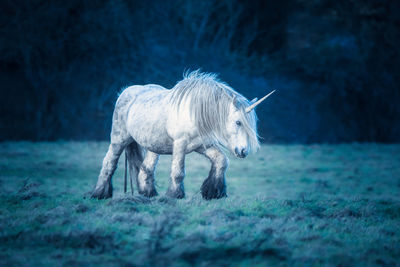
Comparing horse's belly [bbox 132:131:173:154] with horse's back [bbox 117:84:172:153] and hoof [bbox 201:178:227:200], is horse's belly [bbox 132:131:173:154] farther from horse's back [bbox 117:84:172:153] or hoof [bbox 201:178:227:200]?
hoof [bbox 201:178:227:200]

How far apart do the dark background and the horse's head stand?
13.3 meters

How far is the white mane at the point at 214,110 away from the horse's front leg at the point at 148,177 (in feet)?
3.81

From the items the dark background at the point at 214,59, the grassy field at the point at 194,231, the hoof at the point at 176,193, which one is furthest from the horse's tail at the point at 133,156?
the dark background at the point at 214,59

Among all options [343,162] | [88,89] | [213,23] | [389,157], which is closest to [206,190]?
[343,162]

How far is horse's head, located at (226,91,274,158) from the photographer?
6133 millimetres

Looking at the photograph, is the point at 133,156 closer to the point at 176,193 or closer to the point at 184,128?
the point at 176,193

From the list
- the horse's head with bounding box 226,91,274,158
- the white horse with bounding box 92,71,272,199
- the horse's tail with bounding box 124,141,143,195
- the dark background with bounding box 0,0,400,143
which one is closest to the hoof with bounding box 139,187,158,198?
the white horse with bounding box 92,71,272,199

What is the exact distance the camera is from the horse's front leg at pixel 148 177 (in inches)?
289

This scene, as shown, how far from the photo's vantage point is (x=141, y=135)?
22.6 feet

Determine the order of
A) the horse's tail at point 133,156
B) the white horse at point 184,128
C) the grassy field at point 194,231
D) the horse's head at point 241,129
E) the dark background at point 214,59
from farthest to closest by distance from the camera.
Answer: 1. the dark background at point 214,59
2. the horse's tail at point 133,156
3. the white horse at point 184,128
4. the horse's head at point 241,129
5. the grassy field at point 194,231

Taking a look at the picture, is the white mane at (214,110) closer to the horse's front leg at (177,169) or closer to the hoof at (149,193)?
the horse's front leg at (177,169)

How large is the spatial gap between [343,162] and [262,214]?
10.7 m

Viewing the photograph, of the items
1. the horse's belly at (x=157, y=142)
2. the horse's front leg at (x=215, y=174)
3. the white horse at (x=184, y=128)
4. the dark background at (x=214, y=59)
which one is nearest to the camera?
the white horse at (x=184, y=128)

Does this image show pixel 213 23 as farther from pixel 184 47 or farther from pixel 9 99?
pixel 9 99
